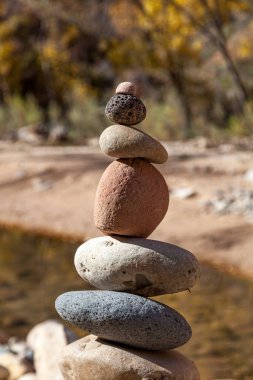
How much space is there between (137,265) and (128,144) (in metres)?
0.60

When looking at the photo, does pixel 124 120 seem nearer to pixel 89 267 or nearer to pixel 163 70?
pixel 89 267

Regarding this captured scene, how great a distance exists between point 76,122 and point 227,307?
1315 centimetres

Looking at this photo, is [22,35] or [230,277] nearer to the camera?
[230,277]

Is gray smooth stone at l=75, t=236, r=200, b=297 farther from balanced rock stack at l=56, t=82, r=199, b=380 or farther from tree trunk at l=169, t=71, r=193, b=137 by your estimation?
tree trunk at l=169, t=71, r=193, b=137

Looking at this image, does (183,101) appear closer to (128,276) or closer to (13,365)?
(13,365)

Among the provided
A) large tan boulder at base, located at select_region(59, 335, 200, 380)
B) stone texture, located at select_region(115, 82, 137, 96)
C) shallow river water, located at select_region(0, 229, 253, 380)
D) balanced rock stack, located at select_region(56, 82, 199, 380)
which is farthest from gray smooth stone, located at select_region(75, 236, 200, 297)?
shallow river water, located at select_region(0, 229, 253, 380)

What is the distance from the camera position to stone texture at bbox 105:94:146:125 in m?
4.09

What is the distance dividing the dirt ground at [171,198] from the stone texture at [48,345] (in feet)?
9.56

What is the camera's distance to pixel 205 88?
22297 mm

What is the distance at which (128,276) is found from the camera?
4.01 meters

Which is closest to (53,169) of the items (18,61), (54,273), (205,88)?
(54,273)

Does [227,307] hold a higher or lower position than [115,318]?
lower

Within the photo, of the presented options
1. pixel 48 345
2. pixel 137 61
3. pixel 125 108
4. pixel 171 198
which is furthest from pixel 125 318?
pixel 137 61

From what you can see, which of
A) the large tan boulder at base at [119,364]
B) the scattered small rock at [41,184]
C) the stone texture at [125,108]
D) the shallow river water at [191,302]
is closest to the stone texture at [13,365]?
the shallow river water at [191,302]
